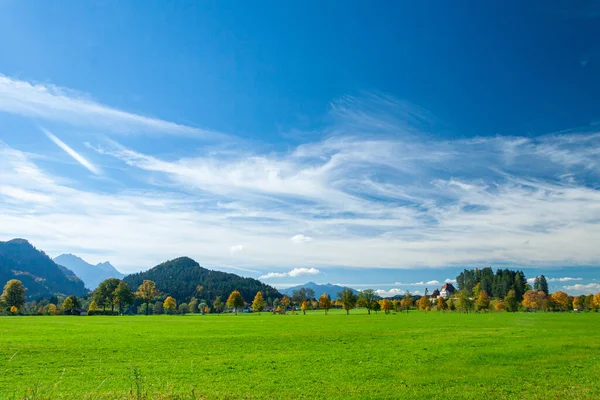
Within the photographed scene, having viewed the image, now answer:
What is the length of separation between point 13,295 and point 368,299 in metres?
129

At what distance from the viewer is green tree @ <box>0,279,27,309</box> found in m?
133

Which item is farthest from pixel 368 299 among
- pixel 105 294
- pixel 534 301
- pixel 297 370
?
pixel 297 370

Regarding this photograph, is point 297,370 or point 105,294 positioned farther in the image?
point 105,294

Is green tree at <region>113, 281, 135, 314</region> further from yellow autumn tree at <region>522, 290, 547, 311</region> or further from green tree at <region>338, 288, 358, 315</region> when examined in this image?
yellow autumn tree at <region>522, 290, 547, 311</region>

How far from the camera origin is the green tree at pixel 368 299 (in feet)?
521

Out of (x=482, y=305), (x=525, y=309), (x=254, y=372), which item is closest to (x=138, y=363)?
(x=254, y=372)

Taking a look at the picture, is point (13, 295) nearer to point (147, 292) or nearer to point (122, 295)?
point (122, 295)

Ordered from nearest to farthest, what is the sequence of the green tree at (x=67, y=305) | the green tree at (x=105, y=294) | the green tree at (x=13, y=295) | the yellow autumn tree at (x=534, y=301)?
the green tree at (x=13, y=295)
the green tree at (x=105, y=294)
the green tree at (x=67, y=305)
the yellow autumn tree at (x=534, y=301)

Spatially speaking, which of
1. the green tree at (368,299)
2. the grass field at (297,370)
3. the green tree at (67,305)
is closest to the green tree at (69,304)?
the green tree at (67,305)

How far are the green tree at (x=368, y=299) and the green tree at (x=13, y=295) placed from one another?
12452 centimetres

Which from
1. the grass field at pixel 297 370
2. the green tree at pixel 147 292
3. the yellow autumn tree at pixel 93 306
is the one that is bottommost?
the yellow autumn tree at pixel 93 306

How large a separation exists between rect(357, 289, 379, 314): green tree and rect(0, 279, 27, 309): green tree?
125m

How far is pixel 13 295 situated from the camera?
5290 inches

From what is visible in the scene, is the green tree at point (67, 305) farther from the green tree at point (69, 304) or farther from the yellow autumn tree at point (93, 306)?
the yellow autumn tree at point (93, 306)
